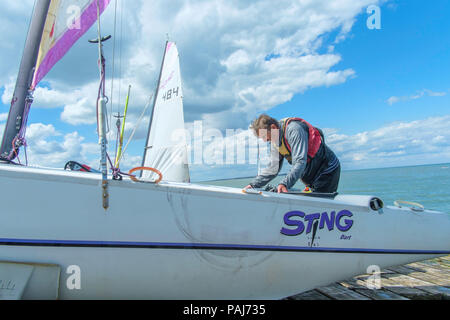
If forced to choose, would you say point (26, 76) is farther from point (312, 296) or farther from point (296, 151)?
point (312, 296)

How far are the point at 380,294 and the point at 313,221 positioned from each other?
1.17 metres

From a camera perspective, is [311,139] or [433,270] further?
[433,270]

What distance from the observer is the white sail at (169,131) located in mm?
8079

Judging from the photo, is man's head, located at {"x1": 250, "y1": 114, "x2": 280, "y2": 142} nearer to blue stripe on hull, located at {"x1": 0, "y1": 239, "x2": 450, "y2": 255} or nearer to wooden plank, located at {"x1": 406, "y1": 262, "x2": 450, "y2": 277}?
blue stripe on hull, located at {"x1": 0, "y1": 239, "x2": 450, "y2": 255}

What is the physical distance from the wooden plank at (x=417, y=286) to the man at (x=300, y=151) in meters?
1.13

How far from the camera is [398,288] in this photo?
2.79m

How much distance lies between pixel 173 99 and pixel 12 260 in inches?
282

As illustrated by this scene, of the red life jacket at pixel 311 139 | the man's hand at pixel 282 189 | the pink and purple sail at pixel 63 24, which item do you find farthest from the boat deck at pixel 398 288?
the pink and purple sail at pixel 63 24

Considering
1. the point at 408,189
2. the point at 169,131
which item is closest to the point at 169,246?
the point at 169,131

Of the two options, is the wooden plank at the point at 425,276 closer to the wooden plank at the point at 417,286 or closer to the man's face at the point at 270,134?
the wooden plank at the point at 417,286

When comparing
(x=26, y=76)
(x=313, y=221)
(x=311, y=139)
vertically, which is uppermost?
(x=26, y=76)

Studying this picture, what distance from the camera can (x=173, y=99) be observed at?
8.38 m
